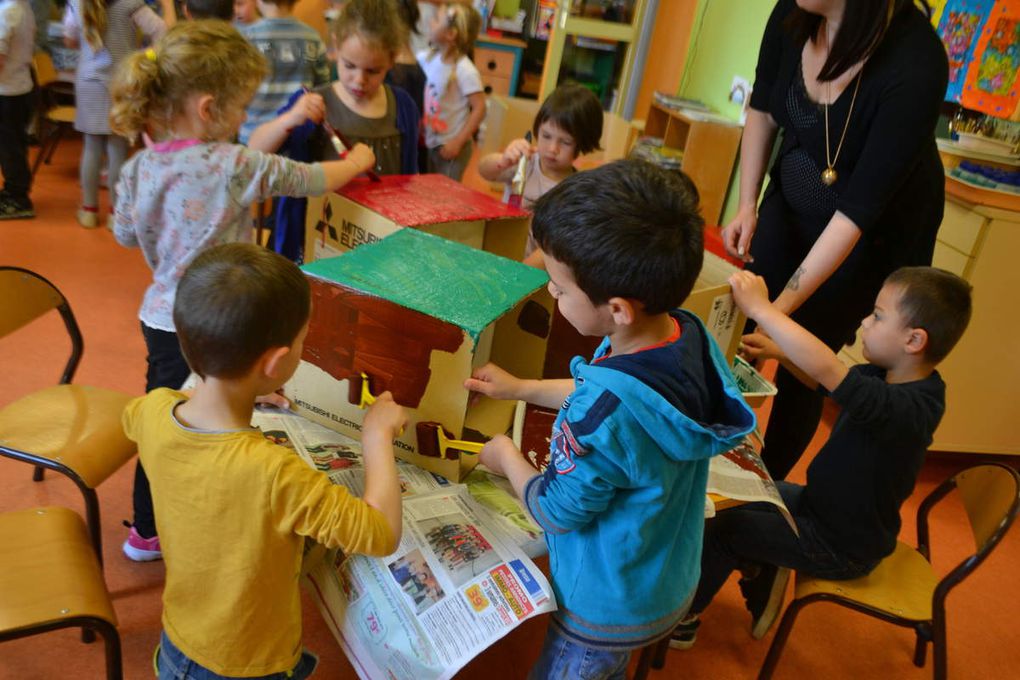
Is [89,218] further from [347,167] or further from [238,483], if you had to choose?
[238,483]

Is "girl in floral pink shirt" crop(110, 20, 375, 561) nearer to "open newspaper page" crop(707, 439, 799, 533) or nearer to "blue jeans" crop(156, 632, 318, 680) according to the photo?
"blue jeans" crop(156, 632, 318, 680)

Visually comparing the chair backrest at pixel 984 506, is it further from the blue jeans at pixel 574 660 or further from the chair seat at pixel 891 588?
the blue jeans at pixel 574 660

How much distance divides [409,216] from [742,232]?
0.84 m

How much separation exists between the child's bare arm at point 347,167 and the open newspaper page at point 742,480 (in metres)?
0.93

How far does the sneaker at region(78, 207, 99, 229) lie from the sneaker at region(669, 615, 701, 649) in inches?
126

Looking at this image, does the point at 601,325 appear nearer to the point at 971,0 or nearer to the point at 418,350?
the point at 418,350

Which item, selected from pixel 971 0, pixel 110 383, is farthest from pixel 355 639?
pixel 971 0

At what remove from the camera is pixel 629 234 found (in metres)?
0.91

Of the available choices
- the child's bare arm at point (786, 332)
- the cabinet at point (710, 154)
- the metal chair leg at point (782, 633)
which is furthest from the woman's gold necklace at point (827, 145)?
the cabinet at point (710, 154)

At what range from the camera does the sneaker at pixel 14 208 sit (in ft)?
11.7

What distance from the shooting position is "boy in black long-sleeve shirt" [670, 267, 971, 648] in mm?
1370

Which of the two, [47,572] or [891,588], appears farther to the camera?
[891,588]

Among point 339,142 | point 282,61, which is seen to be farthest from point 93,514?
point 282,61

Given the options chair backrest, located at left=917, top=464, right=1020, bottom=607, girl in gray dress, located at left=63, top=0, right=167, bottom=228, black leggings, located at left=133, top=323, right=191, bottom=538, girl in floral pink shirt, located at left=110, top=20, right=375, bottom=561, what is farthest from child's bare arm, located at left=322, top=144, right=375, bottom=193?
girl in gray dress, located at left=63, top=0, right=167, bottom=228
